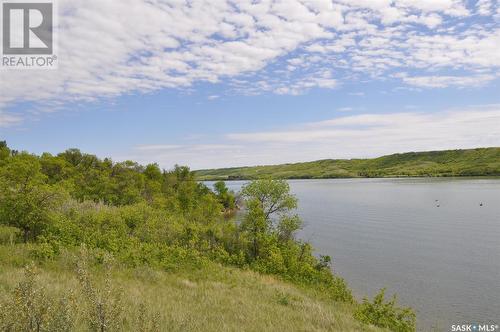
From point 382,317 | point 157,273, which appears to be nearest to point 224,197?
point 157,273

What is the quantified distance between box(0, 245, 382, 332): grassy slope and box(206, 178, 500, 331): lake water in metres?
8.02

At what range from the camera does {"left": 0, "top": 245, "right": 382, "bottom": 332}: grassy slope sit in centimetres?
1247

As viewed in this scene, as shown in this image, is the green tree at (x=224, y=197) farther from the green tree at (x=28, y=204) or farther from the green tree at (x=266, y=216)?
the green tree at (x=28, y=204)

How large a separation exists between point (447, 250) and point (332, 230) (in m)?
18.8

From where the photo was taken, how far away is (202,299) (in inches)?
650

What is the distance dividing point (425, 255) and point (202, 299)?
1235 inches

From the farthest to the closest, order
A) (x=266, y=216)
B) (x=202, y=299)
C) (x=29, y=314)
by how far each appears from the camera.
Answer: (x=266, y=216) < (x=202, y=299) < (x=29, y=314)

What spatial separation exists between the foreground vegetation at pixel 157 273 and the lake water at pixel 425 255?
11.1 ft

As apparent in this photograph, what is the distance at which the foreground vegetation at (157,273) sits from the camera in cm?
805

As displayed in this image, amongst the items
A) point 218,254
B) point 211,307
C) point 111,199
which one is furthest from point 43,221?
point 111,199

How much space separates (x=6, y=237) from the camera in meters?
24.8

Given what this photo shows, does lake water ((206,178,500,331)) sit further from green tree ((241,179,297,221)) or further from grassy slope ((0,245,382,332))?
green tree ((241,179,297,221))

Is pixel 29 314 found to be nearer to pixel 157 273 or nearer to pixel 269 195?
pixel 157 273

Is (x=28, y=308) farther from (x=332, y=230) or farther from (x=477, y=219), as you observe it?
(x=477, y=219)
